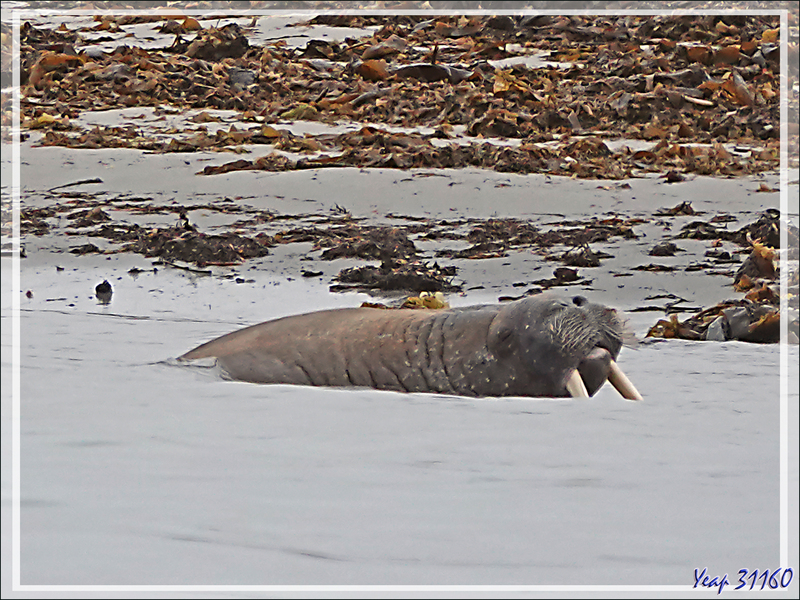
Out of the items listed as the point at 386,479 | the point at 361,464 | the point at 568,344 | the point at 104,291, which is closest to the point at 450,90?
the point at 104,291

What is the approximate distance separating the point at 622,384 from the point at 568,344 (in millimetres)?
283

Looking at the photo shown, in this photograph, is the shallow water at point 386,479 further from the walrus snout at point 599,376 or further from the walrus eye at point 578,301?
the walrus eye at point 578,301

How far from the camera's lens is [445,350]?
152 inches

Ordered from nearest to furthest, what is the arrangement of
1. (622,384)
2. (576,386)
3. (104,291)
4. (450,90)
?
(576,386) < (622,384) < (104,291) < (450,90)

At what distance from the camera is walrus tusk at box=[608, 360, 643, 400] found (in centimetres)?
367

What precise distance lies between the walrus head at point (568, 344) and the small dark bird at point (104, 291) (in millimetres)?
2602

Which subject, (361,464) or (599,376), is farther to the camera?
(599,376)

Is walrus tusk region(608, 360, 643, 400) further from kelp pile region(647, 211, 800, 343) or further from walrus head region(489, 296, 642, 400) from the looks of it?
kelp pile region(647, 211, 800, 343)

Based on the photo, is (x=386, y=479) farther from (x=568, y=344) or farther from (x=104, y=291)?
(x=104, y=291)

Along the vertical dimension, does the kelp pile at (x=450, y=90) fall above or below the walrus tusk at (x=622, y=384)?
above

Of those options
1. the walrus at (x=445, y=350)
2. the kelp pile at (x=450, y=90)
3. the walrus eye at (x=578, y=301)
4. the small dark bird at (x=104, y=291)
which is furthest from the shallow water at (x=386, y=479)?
the kelp pile at (x=450, y=90)

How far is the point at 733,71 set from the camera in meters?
5.79

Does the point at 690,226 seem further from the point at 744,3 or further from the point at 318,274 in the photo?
the point at 318,274

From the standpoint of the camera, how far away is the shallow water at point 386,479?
93.1 inches
